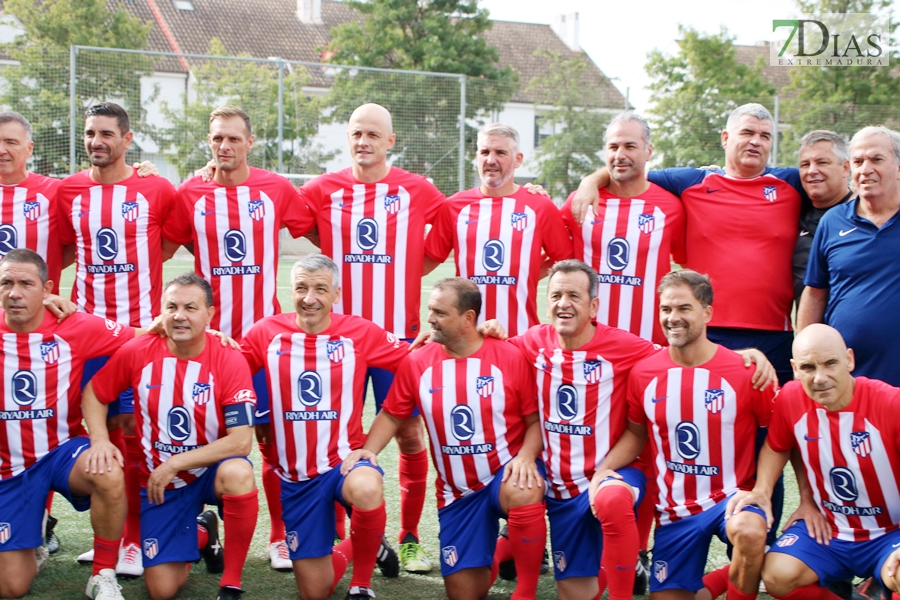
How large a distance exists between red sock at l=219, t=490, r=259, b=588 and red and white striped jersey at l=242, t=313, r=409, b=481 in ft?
1.06

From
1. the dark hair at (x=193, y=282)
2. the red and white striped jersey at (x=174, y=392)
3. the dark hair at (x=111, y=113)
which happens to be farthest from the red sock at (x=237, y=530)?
the dark hair at (x=111, y=113)

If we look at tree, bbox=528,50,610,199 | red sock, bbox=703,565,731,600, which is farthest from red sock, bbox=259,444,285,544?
tree, bbox=528,50,610,199

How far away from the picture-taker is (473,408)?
3.97 metres

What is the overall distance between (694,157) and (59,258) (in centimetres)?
1747

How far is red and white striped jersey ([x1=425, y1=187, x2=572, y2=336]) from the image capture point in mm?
4578

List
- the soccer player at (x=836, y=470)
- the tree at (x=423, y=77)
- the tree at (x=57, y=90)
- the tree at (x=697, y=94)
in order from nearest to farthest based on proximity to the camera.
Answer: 1. the soccer player at (x=836, y=470)
2. the tree at (x=57, y=90)
3. the tree at (x=423, y=77)
4. the tree at (x=697, y=94)

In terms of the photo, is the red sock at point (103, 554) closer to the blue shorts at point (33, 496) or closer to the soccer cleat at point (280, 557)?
the blue shorts at point (33, 496)

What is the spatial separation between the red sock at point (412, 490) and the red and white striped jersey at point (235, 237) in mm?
1056

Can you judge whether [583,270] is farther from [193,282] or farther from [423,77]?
[423,77]

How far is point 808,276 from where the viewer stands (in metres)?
4.09

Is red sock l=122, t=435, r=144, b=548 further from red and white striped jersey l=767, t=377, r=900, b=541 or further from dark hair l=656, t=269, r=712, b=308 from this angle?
red and white striped jersey l=767, t=377, r=900, b=541

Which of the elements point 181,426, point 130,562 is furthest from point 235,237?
point 130,562

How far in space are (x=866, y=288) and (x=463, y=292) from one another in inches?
65.4

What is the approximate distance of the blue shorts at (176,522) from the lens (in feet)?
12.7
